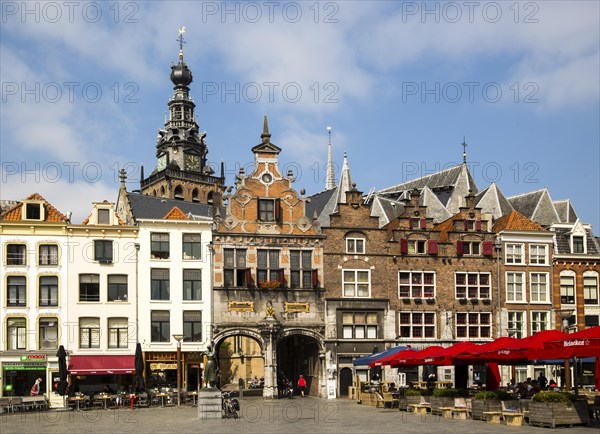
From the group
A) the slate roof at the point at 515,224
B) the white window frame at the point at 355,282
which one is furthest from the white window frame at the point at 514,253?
the white window frame at the point at 355,282

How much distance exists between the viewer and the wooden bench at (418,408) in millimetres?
36834

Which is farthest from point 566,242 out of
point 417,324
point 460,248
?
point 417,324

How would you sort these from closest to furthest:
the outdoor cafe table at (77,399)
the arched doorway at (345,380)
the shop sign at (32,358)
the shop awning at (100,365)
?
1. the outdoor cafe table at (77,399)
2. the shop sign at (32,358)
3. the shop awning at (100,365)
4. the arched doorway at (345,380)

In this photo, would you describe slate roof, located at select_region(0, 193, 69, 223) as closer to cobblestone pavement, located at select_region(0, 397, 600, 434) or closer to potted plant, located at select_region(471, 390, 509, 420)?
cobblestone pavement, located at select_region(0, 397, 600, 434)

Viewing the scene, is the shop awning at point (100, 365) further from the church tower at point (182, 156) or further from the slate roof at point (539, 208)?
the church tower at point (182, 156)

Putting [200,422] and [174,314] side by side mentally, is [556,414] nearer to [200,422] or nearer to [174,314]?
[200,422]

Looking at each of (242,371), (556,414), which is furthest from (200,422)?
(242,371)

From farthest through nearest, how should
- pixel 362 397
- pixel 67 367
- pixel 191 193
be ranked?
pixel 191 193, pixel 67 367, pixel 362 397

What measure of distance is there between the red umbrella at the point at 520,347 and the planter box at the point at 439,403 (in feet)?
7.65

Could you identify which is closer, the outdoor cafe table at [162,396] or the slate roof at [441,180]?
the outdoor cafe table at [162,396]

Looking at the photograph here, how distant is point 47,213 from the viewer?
5150cm

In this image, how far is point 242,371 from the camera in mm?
77438

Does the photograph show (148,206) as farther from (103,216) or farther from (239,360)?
(103,216)

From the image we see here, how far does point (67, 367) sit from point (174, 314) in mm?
6528
